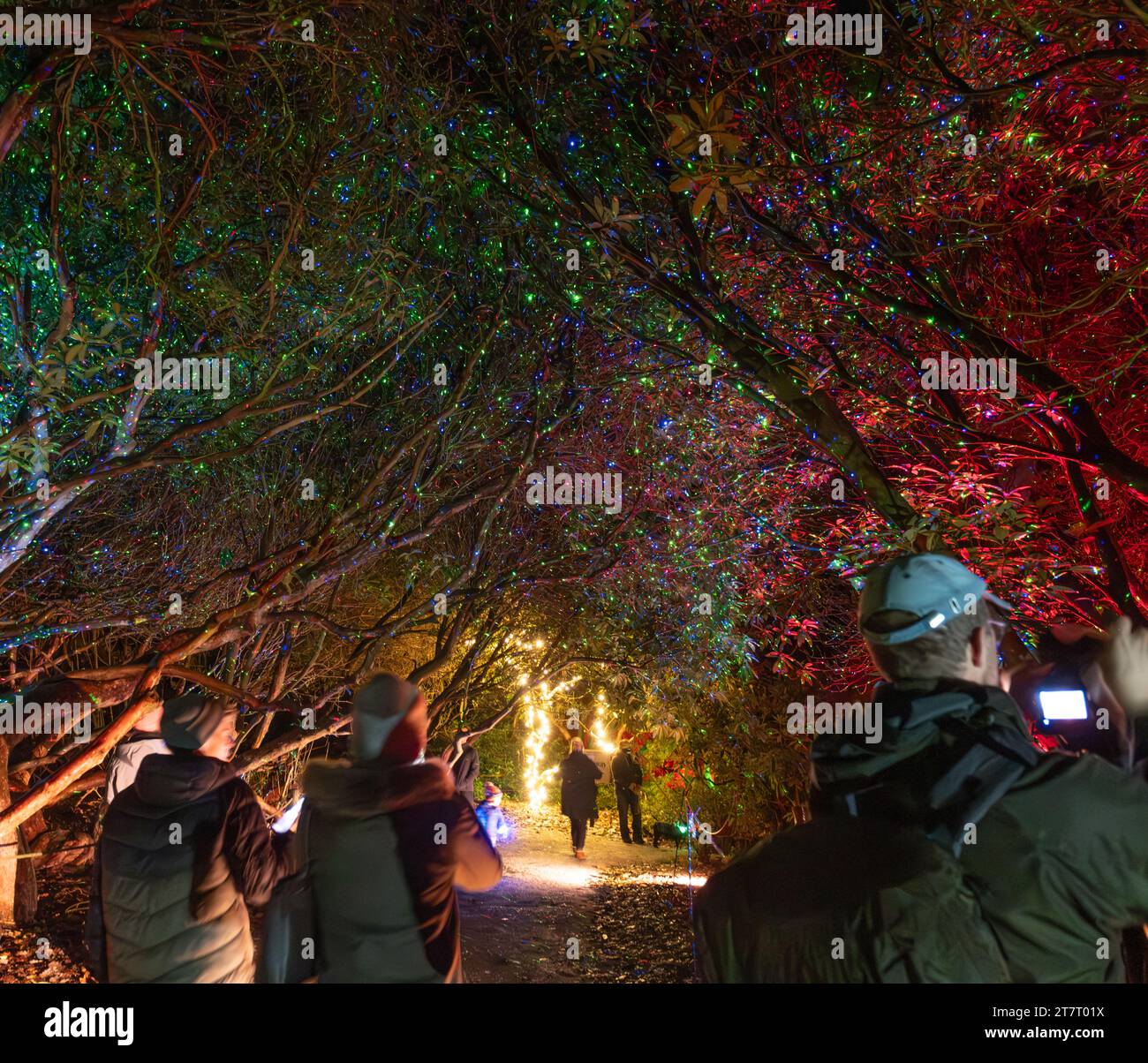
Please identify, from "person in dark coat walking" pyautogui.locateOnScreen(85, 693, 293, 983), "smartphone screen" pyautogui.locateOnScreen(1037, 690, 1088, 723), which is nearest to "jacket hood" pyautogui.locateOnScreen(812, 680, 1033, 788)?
"smartphone screen" pyautogui.locateOnScreen(1037, 690, 1088, 723)

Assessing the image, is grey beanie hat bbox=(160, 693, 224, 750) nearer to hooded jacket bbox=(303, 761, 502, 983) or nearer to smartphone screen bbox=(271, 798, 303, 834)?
smartphone screen bbox=(271, 798, 303, 834)

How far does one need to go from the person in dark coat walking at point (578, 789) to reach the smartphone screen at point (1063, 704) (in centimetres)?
1241

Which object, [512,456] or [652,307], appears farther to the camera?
[512,456]

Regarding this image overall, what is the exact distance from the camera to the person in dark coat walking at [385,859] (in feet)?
8.87

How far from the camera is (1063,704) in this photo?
2.37 metres

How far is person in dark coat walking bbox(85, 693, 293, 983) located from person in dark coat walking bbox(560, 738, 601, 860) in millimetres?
11421

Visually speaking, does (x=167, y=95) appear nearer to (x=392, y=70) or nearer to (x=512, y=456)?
(x=392, y=70)

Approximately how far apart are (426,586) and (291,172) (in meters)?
7.64

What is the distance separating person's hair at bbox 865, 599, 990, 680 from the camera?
6.09 feet

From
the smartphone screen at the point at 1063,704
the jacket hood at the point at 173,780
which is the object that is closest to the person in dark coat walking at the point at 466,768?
the jacket hood at the point at 173,780

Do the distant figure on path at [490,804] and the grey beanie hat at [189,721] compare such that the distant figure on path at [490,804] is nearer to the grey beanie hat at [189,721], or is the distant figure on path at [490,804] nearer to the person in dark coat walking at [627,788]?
the person in dark coat walking at [627,788]

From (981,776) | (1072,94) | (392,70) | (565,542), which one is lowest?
(981,776)

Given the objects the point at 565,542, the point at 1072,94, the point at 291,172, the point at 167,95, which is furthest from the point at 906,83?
the point at 565,542

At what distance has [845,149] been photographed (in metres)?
6.16
